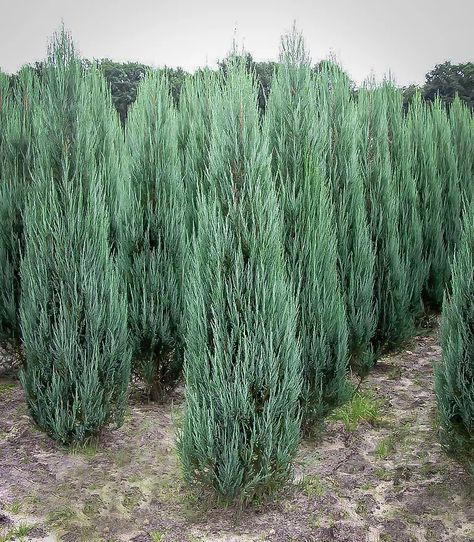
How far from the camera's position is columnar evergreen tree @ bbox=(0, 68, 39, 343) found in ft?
26.6

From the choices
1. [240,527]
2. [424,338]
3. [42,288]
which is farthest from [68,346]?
[424,338]

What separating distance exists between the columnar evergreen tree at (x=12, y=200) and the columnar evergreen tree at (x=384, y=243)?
4400 mm

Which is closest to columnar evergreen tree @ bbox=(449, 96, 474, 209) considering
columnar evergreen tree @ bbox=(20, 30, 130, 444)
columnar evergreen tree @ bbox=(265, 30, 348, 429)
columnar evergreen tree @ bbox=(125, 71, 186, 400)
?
columnar evergreen tree @ bbox=(265, 30, 348, 429)

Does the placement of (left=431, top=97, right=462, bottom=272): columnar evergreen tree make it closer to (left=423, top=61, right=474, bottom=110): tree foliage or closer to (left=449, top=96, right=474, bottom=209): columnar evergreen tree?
(left=449, top=96, right=474, bottom=209): columnar evergreen tree

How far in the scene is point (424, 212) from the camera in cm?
1099

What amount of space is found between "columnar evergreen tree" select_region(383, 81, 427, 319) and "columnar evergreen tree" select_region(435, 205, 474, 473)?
11.2ft

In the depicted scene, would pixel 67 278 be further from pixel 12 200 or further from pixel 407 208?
pixel 407 208

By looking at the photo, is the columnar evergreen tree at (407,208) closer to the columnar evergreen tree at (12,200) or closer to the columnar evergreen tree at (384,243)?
the columnar evergreen tree at (384,243)

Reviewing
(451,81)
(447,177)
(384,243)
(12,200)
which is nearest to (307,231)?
(384,243)

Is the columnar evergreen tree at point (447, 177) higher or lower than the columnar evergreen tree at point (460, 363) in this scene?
higher

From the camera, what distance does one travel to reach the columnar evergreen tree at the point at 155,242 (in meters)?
7.55

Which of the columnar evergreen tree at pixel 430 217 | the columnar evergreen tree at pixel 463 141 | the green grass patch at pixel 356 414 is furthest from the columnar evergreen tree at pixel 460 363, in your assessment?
the columnar evergreen tree at pixel 463 141

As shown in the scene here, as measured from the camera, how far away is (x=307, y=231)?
6668 mm

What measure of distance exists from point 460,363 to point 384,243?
3.03m
